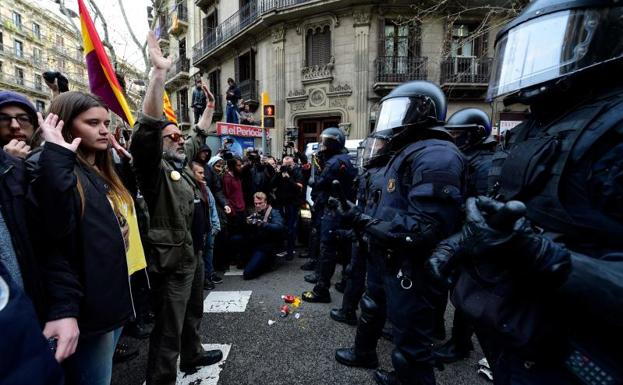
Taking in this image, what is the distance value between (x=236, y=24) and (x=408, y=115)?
60.8 ft

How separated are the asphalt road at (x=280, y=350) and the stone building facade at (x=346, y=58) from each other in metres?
9.61

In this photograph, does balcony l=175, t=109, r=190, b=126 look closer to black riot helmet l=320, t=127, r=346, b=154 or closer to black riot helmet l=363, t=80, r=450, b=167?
black riot helmet l=320, t=127, r=346, b=154

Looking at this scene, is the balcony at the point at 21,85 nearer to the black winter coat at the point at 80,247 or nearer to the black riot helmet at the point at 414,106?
the black winter coat at the point at 80,247

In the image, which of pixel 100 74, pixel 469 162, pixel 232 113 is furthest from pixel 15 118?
pixel 232 113

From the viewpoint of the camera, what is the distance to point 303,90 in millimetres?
14820

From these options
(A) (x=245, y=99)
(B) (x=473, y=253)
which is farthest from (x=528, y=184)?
(A) (x=245, y=99)

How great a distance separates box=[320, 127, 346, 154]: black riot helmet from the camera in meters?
4.46

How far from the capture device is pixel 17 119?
1787 mm

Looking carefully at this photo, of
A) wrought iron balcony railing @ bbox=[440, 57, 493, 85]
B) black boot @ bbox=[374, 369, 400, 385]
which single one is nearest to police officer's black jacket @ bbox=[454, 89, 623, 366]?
black boot @ bbox=[374, 369, 400, 385]

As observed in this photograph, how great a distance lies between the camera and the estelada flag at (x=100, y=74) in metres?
3.05

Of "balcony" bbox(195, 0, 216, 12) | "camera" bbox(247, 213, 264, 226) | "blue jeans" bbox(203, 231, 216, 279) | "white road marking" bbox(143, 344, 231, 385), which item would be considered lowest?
"white road marking" bbox(143, 344, 231, 385)

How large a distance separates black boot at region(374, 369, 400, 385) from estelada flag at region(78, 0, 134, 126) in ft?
10.4

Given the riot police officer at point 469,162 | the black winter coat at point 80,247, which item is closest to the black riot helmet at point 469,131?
the riot police officer at point 469,162

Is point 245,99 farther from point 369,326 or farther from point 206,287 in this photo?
point 369,326
